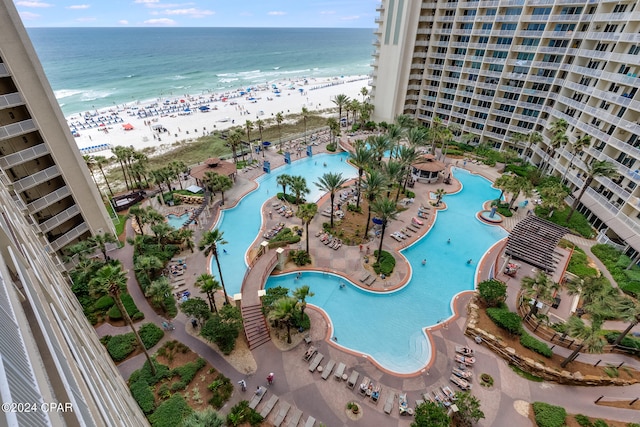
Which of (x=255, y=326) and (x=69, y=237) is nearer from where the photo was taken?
(x=255, y=326)

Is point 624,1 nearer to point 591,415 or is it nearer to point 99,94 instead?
point 591,415

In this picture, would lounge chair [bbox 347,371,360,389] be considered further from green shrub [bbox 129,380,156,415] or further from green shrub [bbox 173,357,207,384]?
green shrub [bbox 129,380,156,415]

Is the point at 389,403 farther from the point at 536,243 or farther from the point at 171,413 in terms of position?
the point at 536,243

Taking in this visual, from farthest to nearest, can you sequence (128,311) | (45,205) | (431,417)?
(45,205) < (128,311) < (431,417)

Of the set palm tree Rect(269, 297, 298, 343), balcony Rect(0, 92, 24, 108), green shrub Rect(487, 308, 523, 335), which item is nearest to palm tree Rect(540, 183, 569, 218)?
green shrub Rect(487, 308, 523, 335)

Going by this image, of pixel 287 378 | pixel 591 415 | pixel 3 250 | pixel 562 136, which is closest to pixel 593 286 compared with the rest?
pixel 591 415

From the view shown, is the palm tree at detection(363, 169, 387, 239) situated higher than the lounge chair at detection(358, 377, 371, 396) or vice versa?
the palm tree at detection(363, 169, 387, 239)

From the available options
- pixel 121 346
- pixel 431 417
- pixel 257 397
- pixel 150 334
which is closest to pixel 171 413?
pixel 257 397

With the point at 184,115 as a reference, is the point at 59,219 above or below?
above
